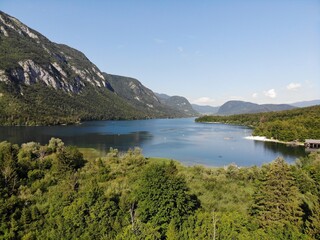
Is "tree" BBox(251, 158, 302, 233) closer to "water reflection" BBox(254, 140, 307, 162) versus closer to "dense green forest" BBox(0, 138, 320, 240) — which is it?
"dense green forest" BBox(0, 138, 320, 240)

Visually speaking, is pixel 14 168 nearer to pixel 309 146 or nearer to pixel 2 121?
pixel 309 146

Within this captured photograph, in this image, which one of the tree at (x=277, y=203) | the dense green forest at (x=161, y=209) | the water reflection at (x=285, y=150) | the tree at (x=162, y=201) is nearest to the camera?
the tree at (x=277, y=203)

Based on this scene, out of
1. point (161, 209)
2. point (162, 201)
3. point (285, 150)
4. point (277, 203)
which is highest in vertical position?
point (277, 203)

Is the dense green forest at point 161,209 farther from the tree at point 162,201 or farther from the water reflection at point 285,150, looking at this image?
the water reflection at point 285,150

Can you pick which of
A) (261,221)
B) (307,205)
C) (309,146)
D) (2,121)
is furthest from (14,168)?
(2,121)

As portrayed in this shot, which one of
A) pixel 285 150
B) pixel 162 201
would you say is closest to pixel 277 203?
pixel 162 201

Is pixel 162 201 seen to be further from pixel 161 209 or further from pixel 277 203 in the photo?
pixel 277 203

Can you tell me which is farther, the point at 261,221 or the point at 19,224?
the point at 19,224

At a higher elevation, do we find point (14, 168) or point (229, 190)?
point (14, 168)

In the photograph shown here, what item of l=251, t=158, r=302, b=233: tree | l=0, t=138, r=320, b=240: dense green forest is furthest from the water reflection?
l=251, t=158, r=302, b=233: tree

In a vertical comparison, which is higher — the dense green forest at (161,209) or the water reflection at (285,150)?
the dense green forest at (161,209)

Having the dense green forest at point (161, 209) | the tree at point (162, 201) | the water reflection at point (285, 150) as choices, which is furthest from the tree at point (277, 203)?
the water reflection at point (285, 150)
